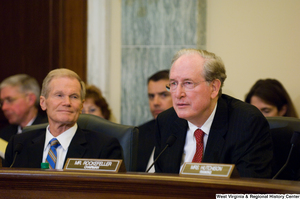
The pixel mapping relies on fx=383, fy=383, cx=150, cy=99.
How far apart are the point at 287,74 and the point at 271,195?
7.70 feet

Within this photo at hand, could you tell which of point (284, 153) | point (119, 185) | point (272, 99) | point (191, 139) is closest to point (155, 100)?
point (272, 99)

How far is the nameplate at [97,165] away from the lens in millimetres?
1432

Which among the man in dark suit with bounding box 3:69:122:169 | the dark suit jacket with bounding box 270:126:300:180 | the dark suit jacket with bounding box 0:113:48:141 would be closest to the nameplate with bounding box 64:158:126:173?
the man in dark suit with bounding box 3:69:122:169

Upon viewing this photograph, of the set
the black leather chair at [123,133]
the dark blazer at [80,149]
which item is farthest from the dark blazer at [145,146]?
the dark blazer at [80,149]

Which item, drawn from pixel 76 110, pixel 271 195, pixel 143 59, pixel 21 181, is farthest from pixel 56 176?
pixel 143 59

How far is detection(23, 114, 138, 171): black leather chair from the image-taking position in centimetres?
221

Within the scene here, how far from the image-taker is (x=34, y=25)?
12.9ft

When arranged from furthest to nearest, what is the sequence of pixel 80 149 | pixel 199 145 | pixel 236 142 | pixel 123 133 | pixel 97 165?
1. pixel 123 133
2. pixel 80 149
3. pixel 199 145
4. pixel 236 142
5. pixel 97 165

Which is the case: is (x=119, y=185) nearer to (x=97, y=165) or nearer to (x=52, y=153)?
(x=97, y=165)

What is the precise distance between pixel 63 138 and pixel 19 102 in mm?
1641

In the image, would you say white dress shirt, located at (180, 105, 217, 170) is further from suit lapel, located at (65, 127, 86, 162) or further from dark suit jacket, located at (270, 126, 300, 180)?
suit lapel, located at (65, 127, 86, 162)

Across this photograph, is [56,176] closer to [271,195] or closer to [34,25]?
[271,195]

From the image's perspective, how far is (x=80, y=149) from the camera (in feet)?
6.96

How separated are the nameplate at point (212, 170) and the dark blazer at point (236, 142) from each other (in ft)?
1.34
